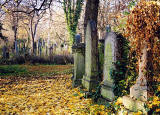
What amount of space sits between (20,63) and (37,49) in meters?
2.98

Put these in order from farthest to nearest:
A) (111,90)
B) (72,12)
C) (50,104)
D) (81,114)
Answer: (72,12)
(50,104)
(111,90)
(81,114)

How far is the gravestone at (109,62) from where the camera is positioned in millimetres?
4023

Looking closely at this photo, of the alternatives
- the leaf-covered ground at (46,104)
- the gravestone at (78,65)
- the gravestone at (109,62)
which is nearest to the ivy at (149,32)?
the gravestone at (109,62)

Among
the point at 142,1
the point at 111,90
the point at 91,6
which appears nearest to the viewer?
the point at 142,1

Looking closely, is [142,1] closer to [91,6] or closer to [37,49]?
[91,6]

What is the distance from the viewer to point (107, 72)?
431 centimetres

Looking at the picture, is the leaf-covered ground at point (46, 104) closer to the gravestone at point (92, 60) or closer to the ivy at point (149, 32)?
the gravestone at point (92, 60)

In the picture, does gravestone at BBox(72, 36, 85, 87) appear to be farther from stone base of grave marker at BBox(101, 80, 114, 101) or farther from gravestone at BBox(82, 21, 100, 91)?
stone base of grave marker at BBox(101, 80, 114, 101)

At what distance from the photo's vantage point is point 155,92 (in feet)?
Answer: 9.91

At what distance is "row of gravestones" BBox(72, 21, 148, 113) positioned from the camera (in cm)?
300

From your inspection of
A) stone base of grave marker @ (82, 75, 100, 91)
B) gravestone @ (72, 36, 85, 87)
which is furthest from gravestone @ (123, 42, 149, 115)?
gravestone @ (72, 36, 85, 87)

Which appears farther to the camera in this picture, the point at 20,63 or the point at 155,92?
the point at 20,63

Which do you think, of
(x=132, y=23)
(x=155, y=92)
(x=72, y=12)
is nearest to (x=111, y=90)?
(x=155, y=92)

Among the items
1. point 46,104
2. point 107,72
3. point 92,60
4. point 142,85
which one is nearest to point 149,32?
point 142,85
